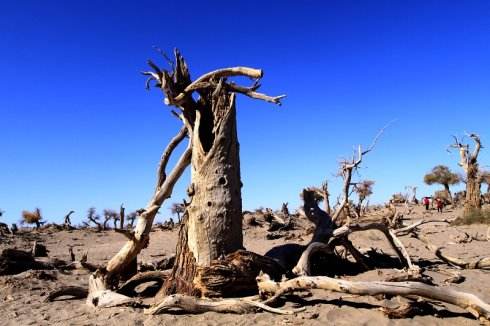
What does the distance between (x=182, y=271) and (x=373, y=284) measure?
2.49 meters

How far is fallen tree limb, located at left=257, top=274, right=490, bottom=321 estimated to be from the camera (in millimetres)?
4453

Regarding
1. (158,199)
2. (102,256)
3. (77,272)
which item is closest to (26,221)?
(102,256)

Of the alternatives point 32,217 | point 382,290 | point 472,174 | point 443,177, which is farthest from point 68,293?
point 443,177

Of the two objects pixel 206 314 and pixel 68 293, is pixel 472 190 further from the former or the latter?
pixel 68 293

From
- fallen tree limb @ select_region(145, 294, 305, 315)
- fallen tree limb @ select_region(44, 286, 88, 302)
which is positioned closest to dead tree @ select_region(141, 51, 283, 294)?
fallen tree limb @ select_region(145, 294, 305, 315)

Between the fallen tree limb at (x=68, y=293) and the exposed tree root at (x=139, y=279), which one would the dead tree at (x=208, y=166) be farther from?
the fallen tree limb at (x=68, y=293)

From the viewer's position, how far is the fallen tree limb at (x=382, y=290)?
445 cm

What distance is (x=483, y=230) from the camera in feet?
50.2

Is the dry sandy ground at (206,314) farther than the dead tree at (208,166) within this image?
No

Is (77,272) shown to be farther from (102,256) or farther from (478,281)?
(478,281)

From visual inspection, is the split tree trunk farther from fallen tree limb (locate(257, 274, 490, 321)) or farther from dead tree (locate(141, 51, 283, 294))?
dead tree (locate(141, 51, 283, 294))

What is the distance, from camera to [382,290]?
187 inches

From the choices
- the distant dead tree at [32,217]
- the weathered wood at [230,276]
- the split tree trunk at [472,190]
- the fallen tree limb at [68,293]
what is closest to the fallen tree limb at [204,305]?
the weathered wood at [230,276]

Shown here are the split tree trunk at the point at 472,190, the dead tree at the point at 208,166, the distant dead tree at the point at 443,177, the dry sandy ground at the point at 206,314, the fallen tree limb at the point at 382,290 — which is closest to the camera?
the fallen tree limb at the point at 382,290
